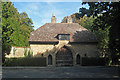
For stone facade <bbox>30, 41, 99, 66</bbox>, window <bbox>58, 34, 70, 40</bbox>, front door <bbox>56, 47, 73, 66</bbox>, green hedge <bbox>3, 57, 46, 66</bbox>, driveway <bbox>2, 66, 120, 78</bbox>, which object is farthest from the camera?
window <bbox>58, 34, 70, 40</bbox>

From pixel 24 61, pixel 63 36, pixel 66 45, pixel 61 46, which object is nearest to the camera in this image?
pixel 24 61

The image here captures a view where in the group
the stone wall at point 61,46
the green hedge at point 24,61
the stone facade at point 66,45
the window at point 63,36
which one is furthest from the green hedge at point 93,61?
the green hedge at point 24,61

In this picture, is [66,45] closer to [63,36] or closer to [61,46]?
[61,46]

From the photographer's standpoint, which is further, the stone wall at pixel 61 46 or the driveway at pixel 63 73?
the stone wall at pixel 61 46

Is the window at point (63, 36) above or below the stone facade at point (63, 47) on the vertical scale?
above

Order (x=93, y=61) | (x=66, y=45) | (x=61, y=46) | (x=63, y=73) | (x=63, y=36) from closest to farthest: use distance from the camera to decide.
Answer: (x=63, y=73)
(x=93, y=61)
(x=61, y=46)
(x=66, y=45)
(x=63, y=36)

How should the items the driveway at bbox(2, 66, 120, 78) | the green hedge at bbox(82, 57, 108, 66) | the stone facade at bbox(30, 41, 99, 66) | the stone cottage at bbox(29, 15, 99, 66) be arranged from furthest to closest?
1. the stone cottage at bbox(29, 15, 99, 66)
2. the stone facade at bbox(30, 41, 99, 66)
3. the green hedge at bbox(82, 57, 108, 66)
4. the driveway at bbox(2, 66, 120, 78)

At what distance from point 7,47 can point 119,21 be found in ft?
65.2

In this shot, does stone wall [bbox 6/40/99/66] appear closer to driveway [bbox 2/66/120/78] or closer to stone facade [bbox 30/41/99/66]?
stone facade [bbox 30/41/99/66]

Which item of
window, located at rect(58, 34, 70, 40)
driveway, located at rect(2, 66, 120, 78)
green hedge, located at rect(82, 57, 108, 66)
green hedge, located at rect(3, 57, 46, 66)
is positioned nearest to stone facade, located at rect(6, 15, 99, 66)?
window, located at rect(58, 34, 70, 40)

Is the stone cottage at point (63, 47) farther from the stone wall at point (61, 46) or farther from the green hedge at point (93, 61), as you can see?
the green hedge at point (93, 61)

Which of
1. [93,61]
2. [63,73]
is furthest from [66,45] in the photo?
[63,73]

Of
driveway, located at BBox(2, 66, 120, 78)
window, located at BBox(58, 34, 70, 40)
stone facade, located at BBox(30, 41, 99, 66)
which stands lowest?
driveway, located at BBox(2, 66, 120, 78)

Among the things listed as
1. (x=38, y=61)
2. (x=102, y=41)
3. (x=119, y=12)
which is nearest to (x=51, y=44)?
(x=38, y=61)
